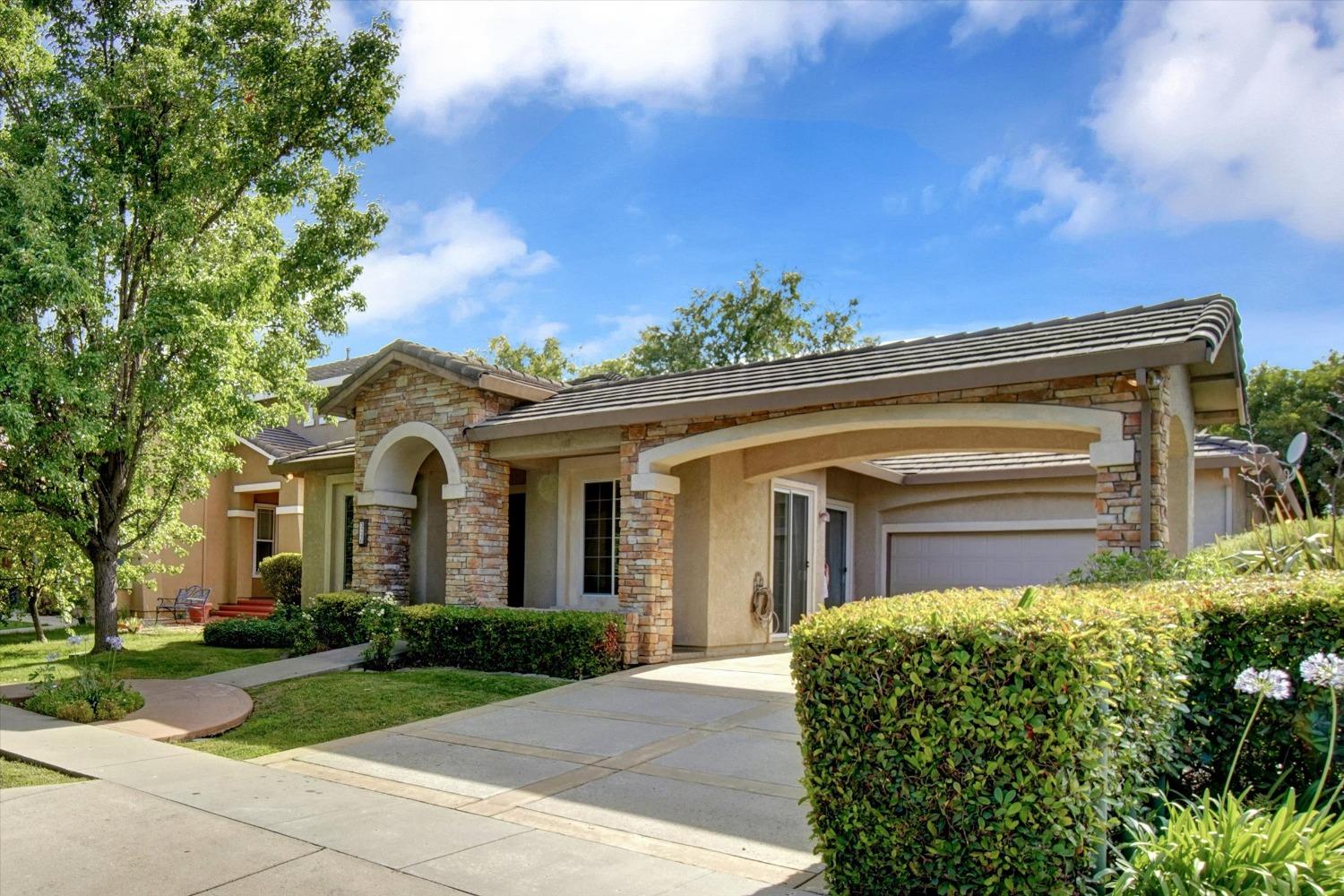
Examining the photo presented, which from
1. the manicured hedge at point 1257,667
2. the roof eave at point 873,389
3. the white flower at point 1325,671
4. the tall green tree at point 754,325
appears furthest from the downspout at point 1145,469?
the tall green tree at point 754,325

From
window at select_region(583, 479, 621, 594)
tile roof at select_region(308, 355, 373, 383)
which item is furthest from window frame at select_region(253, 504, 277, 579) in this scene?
window at select_region(583, 479, 621, 594)

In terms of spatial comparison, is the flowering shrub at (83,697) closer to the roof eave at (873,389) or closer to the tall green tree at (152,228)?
the tall green tree at (152,228)

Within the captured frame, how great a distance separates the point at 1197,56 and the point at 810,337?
1067 inches

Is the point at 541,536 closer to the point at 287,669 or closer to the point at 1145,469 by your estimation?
the point at 287,669

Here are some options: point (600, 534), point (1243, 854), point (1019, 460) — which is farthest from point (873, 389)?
point (1019, 460)

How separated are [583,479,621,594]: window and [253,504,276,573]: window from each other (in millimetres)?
13112

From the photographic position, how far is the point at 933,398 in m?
10.3

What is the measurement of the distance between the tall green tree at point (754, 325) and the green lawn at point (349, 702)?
2446 centimetres

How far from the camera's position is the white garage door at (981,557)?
16.6 meters

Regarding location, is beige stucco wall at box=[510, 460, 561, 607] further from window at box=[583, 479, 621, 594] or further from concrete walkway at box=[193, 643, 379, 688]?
concrete walkway at box=[193, 643, 379, 688]

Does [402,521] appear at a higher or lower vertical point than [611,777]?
higher

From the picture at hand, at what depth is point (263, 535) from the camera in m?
25.0

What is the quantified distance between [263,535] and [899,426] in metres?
19.8

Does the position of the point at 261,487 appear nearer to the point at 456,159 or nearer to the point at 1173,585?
the point at 456,159
